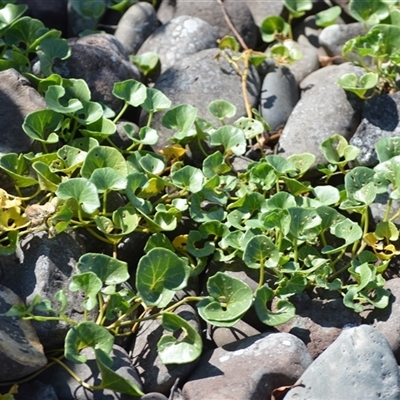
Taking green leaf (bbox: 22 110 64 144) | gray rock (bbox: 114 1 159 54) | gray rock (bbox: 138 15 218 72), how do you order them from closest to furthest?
1. green leaf (bbox: 22 110 64 144)
2. gray rock (bbox: 138 15 218 72)
3. gray rock (bbox: 114 1 159 54)

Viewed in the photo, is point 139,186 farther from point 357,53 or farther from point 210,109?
point 357,53

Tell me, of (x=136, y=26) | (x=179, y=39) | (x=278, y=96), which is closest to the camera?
(x=278, y=96)

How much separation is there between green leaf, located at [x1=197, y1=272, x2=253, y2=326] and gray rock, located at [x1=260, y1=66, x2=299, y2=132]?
3.05 feet

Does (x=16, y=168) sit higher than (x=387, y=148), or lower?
higher

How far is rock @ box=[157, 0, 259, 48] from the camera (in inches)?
133

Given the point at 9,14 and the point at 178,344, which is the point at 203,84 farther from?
the point at 178,344

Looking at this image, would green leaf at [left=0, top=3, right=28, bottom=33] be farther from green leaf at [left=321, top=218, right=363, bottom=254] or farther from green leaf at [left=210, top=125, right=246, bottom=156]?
green leaf at [left=321, top=218, right=363, bottom=254]

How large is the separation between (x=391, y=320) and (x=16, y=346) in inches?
42.9

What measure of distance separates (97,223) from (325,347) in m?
0.78

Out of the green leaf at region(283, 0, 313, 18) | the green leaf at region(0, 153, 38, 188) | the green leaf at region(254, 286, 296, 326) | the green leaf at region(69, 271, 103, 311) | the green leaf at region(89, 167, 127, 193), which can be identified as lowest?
the green leaf at region(254, 286, 296, 326)

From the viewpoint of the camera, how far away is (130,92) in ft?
9.04

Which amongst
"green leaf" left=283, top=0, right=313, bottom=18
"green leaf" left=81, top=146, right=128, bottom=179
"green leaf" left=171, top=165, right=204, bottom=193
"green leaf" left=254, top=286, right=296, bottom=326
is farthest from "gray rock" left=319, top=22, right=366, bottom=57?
"green leaf" left=254, top=286, right=296, bottom=326

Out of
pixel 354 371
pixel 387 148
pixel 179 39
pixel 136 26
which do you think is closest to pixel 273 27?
pixel 179 39

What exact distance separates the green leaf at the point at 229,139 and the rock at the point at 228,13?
0.79 metres
